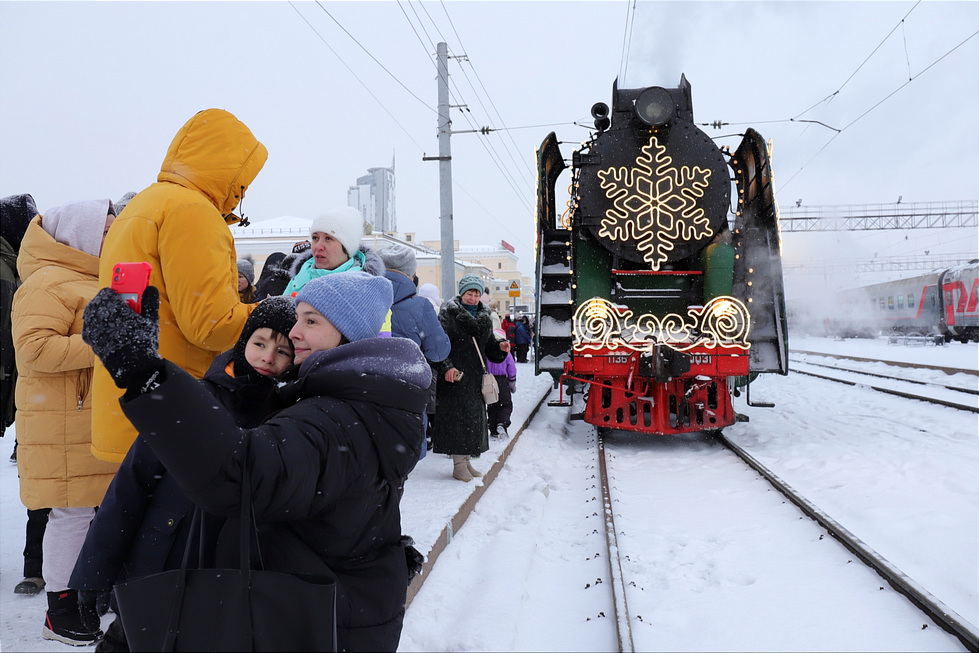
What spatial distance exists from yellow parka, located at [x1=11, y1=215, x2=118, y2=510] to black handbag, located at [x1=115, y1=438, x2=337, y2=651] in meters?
1.55

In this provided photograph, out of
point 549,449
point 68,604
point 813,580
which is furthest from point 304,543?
point 549,449

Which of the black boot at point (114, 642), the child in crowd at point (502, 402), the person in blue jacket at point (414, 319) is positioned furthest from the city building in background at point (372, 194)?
the black boot at point (114, 642)

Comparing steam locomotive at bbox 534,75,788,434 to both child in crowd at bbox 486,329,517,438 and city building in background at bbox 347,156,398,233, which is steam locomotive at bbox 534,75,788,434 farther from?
city building in background at bbox 347,156,398,233

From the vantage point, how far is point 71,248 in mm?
2689

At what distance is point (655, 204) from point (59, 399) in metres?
5.88

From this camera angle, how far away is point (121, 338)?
110cm

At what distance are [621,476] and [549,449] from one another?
4.19 ft

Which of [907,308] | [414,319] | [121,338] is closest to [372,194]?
[907,308]

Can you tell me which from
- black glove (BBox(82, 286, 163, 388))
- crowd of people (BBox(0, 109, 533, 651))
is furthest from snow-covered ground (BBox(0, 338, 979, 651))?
black glove (BBox(82, 286, 163, 388))

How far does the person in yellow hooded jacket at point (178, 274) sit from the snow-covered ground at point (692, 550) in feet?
3.57

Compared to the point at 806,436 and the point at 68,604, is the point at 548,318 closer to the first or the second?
the point at 806,436

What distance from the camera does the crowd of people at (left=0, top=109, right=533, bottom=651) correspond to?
113cm

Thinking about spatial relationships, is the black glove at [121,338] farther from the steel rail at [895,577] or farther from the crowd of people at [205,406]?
the steel rail at [895,577]

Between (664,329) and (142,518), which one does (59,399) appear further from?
(664,329)
